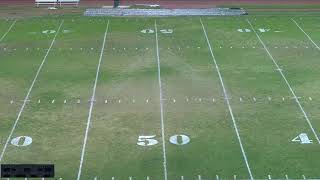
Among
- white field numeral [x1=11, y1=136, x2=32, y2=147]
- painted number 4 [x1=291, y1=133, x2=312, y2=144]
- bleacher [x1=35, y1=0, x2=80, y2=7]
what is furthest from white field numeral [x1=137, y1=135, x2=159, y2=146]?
bleacher [x1=35, y1=0, x2=80, y2=7]

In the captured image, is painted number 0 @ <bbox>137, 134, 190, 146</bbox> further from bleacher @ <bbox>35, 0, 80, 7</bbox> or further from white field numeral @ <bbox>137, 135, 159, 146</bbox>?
bleacher @ <bbox>35, 0, 80, 7</bbox>

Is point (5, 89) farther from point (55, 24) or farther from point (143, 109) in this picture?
point (55, 24)

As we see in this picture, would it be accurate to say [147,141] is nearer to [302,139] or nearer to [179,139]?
[179,139]

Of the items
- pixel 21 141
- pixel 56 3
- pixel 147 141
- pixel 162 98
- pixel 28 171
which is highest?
pixel 28 171

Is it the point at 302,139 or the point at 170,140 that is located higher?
the point at 302,139

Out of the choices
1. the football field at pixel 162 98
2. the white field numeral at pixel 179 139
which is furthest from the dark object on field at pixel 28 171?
the white field numeral at pixel 179 139

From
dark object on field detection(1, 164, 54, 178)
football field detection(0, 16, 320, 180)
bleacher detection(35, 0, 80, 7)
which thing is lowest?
bleacher detection(35, 0, 80, 7)

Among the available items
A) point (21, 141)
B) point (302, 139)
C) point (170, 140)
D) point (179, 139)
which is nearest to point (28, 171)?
point (21, 141)

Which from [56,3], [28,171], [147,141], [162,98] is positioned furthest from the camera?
[56,3]

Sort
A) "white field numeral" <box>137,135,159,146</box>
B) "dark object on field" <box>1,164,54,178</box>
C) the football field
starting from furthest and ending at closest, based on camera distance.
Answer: "white field numeral" <box>137,135,159,146</box> → the football field → "dark object on field" <box>1,164,54,178</box>
